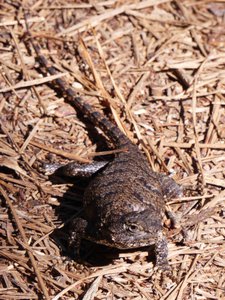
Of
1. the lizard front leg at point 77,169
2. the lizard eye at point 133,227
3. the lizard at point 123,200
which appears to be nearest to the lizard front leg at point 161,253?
the lizard at point 123,200

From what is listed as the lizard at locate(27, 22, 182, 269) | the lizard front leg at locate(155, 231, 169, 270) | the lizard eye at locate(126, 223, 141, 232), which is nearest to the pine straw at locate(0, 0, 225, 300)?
the lizard front leg at locate(155, 231, 169, 270)

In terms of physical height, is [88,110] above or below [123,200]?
above

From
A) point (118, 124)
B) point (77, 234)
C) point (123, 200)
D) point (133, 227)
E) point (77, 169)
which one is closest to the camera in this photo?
point (133, 227)

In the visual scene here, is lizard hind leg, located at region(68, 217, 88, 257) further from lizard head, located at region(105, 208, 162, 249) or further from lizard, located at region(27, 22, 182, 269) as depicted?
lizard head, located at region(105, 208, 162, 249)

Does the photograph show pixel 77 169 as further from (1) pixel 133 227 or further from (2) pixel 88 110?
(1) pixel 133 227

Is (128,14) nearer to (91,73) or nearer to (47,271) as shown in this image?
(91,73)

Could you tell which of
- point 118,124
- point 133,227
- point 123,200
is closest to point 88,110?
point 118,124
